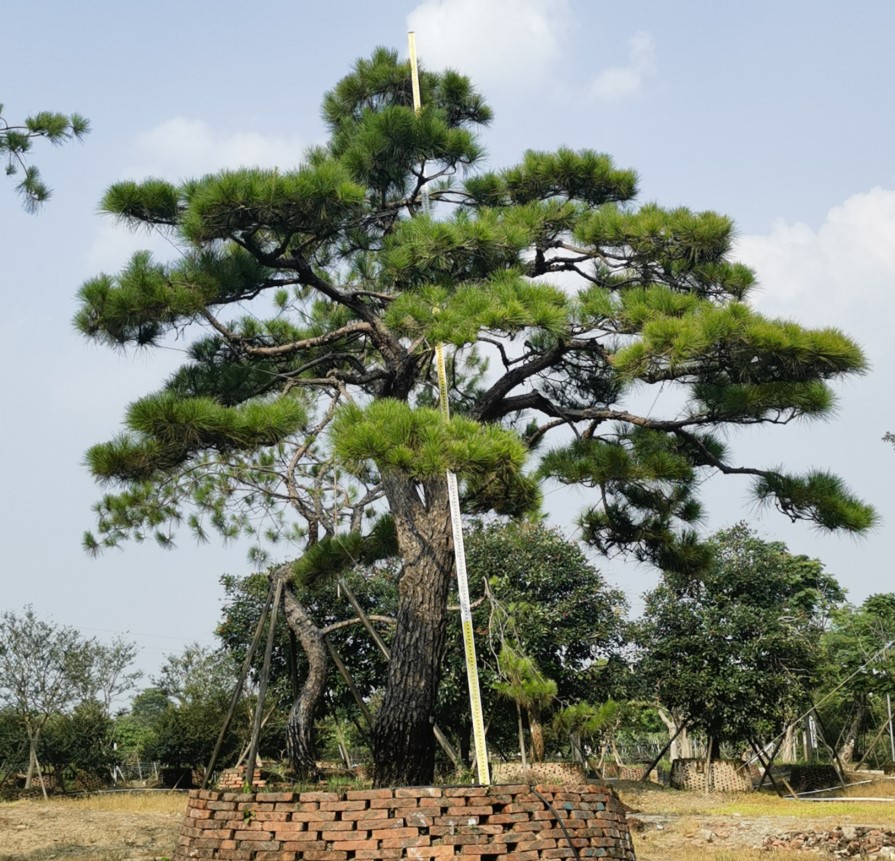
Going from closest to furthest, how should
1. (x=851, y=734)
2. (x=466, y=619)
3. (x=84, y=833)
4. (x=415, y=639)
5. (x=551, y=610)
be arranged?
1. (x=466, y=619)
2. (x=415, y=639)
3. (x=84, y=833)
4. (x=551, y=610)
5. (x=851, y=734)

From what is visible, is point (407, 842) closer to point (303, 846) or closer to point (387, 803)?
point (387, 803)

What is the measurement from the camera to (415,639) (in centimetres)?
674

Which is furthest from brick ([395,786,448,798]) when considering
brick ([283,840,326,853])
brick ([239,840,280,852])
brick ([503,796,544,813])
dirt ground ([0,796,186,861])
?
dirt ground ([0,796,186,861])

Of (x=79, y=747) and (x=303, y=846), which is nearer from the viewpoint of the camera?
(x=303, y=846)

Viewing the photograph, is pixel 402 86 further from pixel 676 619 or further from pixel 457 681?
pixel 676 619

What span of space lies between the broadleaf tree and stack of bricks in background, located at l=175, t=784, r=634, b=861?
1.95ft

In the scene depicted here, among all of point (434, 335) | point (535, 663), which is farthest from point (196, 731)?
point (434, 335)

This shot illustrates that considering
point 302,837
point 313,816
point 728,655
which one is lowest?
point 302,837

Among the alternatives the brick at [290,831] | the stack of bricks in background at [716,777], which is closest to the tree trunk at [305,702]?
the brick at [290,831]

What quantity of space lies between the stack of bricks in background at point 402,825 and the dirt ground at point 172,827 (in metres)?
2.51

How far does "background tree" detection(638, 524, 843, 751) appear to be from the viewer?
18141mm

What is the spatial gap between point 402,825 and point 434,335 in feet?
8.93

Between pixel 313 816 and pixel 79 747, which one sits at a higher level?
pixel 79 747

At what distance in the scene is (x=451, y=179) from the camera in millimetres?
8234
